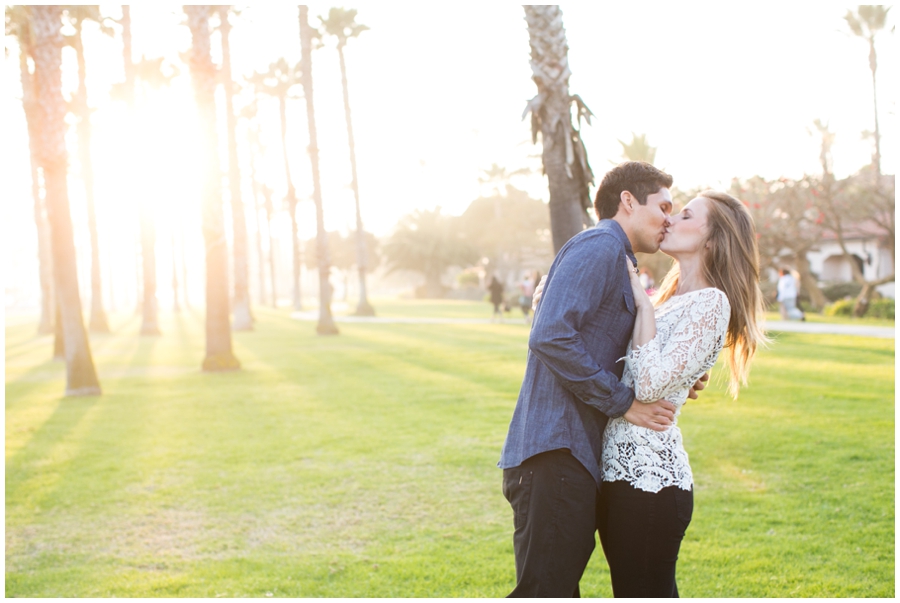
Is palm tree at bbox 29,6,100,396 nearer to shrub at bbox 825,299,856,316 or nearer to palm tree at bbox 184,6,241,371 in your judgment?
palm tree at bbox 184,6,241,371

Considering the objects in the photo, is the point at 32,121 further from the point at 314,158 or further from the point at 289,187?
the point at 289,187

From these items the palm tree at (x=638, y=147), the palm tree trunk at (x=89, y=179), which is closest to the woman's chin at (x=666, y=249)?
the palm tree at (x=638, y=147)

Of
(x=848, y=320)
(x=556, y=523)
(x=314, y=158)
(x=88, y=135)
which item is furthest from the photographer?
(x=88, y=135)

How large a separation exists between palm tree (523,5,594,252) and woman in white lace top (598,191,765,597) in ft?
13.0

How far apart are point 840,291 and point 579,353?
33591 millimetres

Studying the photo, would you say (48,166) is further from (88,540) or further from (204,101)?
(88,540)

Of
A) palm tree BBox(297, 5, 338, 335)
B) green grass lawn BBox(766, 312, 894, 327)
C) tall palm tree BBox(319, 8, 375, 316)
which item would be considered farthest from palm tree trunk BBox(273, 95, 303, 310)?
green grass lawn BBox(766, 312, 894, 327)

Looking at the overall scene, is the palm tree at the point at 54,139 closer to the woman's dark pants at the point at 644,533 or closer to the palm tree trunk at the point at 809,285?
the woman's dark pants at the point at 644,533

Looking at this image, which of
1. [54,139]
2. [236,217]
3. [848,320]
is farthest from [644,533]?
[236,217]

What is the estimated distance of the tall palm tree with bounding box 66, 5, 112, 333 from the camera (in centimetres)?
2438

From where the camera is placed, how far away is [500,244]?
68.2 m

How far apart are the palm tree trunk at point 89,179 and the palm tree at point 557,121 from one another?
23.5 metres

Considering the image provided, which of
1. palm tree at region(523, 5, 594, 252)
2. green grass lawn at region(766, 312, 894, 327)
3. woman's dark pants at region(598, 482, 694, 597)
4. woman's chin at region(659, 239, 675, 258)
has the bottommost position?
green grass lawn at region(766, 312, 894, 327)

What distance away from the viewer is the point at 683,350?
8.75 ft
